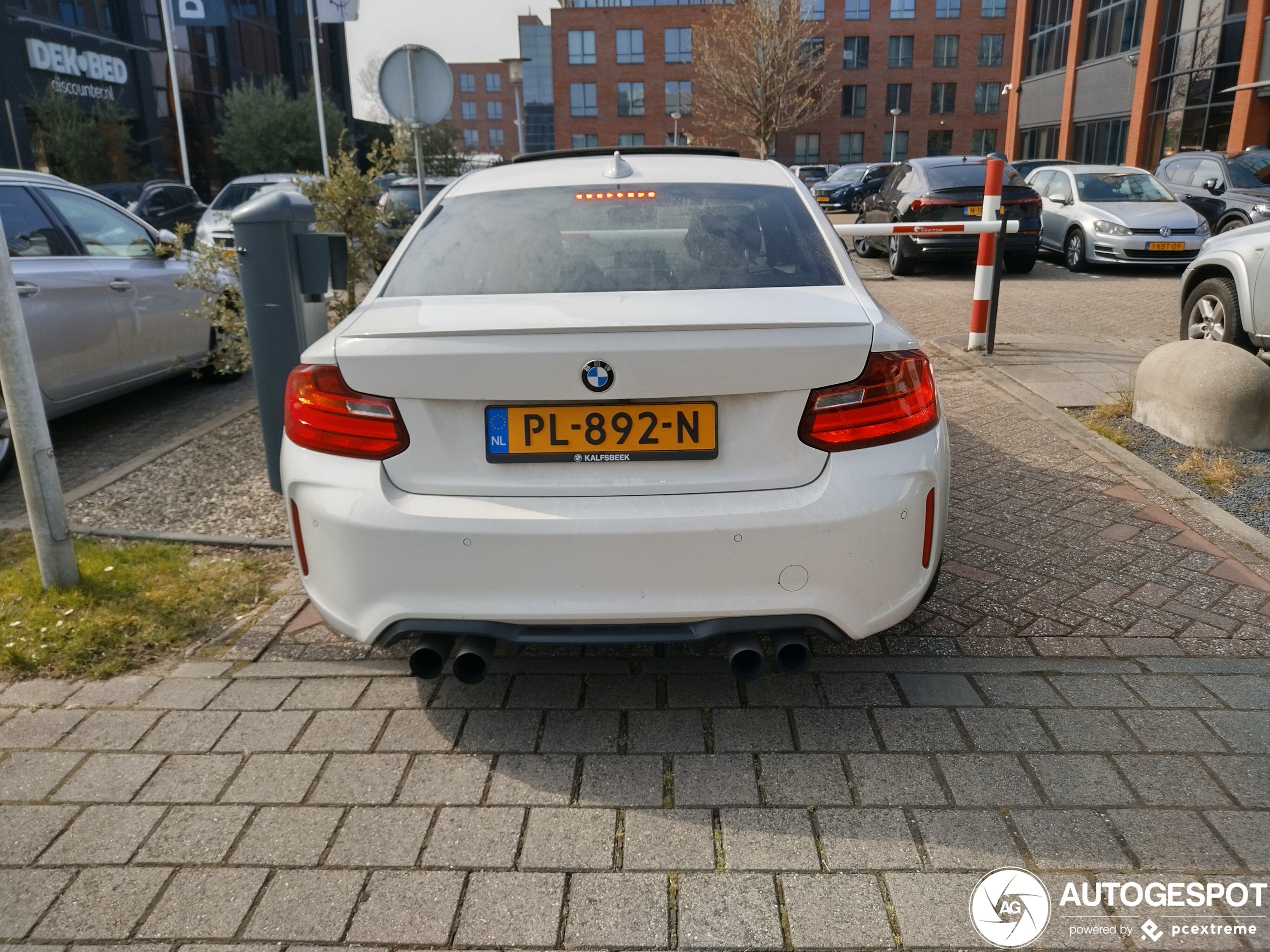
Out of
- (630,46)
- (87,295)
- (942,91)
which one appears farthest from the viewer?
(630,46)

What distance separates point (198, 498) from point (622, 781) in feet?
11.4

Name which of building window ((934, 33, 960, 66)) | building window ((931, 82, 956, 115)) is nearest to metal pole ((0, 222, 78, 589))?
building window ((931, 82, 956, 115))

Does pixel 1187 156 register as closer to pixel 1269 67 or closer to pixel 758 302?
pixel 1269 67

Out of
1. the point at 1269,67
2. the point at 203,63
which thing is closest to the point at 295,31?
the point at 203,63

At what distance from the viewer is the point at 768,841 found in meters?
2.46

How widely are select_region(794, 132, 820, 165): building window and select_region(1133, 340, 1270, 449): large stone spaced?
68.2m

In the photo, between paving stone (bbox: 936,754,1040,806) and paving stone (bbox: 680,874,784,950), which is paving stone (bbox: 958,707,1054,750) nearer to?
paving stone (bbox: 936,754,1040,806)

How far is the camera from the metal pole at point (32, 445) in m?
3.70

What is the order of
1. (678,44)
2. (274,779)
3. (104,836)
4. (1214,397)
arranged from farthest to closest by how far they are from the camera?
1. (678,44)
2. (1214,397)
3. (274,779)
4. (104,836)

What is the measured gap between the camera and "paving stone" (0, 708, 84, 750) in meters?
2.98

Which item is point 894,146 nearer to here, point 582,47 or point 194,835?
point 582,47

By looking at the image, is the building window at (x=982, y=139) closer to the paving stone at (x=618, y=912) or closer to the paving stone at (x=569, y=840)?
the paving stone at (x=569, y=840)

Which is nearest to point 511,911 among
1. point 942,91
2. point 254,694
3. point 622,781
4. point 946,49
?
point 622,781

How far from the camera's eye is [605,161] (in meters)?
3.85
